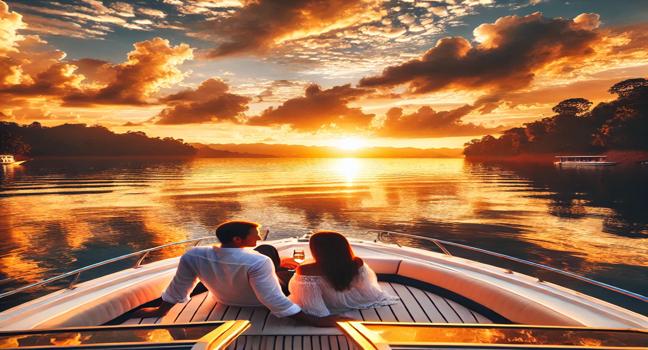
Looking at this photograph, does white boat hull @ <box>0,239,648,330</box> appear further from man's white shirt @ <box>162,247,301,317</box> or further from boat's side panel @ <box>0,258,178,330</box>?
man's white shirt @ <box>162,247,301,317</box>

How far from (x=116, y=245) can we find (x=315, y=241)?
1973cm

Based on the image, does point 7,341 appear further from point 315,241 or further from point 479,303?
point 479,303

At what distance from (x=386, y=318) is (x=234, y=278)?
5.97 feet

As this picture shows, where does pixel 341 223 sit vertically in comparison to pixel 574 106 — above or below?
below

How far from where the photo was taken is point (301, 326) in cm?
379

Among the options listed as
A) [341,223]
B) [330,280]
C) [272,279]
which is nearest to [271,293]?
[272,279]

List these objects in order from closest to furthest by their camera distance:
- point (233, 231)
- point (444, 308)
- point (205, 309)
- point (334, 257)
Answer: point (233, 231) → point (334, 257) → point (205, 309) → point (444, 308)

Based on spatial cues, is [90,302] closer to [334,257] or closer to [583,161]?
[334,257]

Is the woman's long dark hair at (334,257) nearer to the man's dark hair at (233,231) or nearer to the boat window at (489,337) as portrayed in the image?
the man's dark hair at (233,231)

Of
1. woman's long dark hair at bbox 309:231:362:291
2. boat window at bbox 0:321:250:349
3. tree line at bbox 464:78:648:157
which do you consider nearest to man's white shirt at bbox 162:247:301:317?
woman's long dark hair at bbox 309:231:362:291

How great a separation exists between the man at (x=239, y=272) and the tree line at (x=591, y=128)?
428 feet

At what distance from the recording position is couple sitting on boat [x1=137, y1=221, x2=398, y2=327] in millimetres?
3664

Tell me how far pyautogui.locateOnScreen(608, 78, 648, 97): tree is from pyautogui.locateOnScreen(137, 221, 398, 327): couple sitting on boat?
13510 cm

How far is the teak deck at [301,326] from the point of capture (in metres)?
3.51
